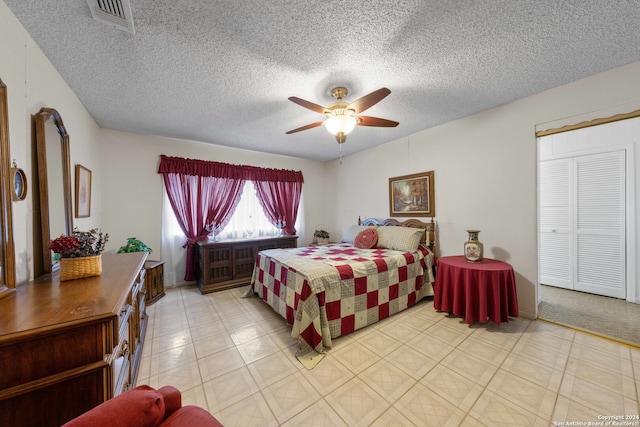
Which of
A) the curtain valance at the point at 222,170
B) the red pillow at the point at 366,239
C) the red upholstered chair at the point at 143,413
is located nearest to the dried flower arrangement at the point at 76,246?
Result: the red upholstered chair at the point at 143,413

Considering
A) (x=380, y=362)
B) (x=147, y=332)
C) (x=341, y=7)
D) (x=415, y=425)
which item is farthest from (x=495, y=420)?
(x=147, y=332)

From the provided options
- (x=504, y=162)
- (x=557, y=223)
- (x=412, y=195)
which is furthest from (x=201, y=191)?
(x=557, y=223)

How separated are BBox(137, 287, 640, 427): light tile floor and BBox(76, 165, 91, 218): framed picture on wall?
1.35m

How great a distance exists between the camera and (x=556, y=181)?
3328mm

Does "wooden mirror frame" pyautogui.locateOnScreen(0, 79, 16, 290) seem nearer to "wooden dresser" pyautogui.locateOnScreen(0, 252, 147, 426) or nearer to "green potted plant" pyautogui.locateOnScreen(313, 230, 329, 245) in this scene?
"wooden dresser" pyautogui.locateOnScreen(0, 252, 147, 426)

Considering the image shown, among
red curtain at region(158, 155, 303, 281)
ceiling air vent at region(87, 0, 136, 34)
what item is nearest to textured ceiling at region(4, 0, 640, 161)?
ceiling air vent at region(87, 0, 136, 34)

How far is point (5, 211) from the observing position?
113 centimetres

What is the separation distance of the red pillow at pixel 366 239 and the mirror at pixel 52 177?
2.98 meters

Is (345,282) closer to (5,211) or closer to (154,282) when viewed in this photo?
(5,211)

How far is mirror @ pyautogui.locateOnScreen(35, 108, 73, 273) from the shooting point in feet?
4.84

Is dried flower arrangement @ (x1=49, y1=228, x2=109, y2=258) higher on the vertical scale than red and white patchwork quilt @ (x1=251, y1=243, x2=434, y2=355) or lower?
higher

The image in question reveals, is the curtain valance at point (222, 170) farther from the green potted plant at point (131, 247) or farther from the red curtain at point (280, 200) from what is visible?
the green potted plant at point (131, 247)

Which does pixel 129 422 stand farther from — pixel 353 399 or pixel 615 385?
pixel 615 385

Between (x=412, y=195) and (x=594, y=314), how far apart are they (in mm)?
2307
